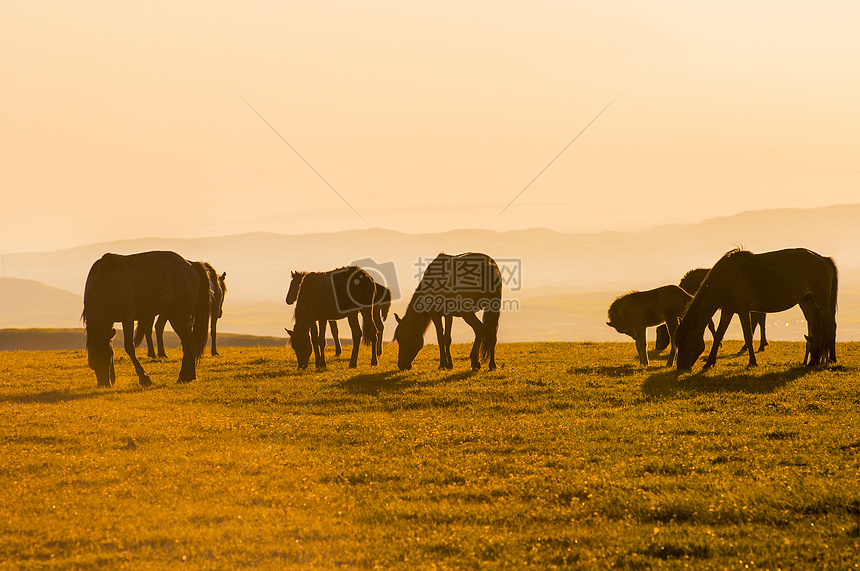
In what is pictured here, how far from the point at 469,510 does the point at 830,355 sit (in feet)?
55.4

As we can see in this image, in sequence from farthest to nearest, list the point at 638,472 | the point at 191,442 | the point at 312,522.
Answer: the point at 191,442 → the point at 638,472 → the point at 312,522

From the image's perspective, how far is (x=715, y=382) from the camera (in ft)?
57.7

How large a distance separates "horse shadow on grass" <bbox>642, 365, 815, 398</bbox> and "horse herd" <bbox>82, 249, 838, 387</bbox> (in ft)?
3.80

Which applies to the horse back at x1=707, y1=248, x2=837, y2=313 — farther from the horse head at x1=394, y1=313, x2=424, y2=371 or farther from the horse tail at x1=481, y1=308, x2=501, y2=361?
the horse head at x1=394, y1=313, x2=424, y2=371

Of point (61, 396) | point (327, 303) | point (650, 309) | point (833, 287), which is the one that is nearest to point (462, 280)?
point (327, 303)

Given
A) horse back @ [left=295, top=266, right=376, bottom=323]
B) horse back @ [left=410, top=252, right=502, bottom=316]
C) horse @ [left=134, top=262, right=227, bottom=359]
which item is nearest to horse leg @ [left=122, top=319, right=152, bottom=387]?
horse @ [left=134, top=262, right=227, bottom=359]

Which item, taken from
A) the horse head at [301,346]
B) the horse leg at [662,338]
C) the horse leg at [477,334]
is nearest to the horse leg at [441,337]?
the horse leg at [477,334]

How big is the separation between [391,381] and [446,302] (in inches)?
142

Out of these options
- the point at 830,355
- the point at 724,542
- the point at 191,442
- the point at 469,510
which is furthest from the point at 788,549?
the point at 830,355

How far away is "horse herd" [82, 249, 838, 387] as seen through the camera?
759 inches

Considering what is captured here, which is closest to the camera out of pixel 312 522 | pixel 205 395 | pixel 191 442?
pixel 312 522

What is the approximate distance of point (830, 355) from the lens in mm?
20844

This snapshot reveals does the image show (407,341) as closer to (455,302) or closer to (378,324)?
(455,302)

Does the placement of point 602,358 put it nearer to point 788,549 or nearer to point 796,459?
point 796,459
